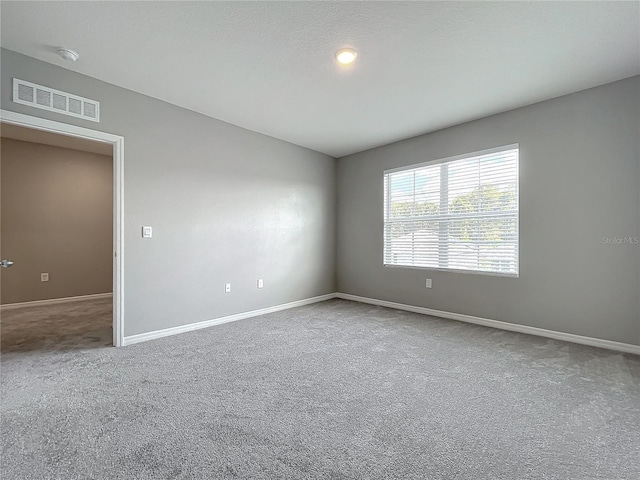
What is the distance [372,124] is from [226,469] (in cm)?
392

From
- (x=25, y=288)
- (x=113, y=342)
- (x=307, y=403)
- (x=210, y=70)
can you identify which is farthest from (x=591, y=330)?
(x=25, y=288)

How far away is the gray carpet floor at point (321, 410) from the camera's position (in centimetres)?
146

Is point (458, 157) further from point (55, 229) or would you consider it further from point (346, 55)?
point (55, 229)

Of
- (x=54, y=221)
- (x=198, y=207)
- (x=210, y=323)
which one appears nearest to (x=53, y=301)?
(x=54, y=221)

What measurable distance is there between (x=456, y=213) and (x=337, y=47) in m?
2.70

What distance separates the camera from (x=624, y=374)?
2438 mm

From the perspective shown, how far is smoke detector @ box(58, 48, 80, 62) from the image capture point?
8.15 feet

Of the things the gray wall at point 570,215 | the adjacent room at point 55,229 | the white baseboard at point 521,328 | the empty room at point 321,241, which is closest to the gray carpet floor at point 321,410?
the empty room at point 321,241

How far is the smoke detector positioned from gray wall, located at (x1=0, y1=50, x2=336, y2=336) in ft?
0.97

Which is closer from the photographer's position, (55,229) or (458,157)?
(458,157)

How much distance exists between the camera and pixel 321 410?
1928 mm

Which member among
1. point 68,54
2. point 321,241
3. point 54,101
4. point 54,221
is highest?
point 68,54

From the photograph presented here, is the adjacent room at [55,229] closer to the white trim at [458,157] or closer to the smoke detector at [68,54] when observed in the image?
the smoke detector at [68,54]

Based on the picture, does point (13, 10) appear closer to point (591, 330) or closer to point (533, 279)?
point (533, 279)
